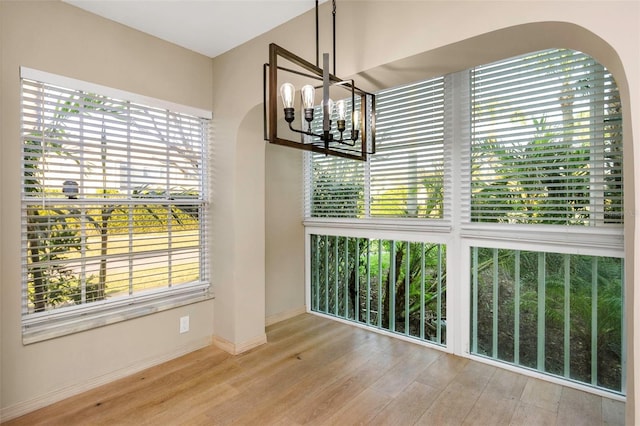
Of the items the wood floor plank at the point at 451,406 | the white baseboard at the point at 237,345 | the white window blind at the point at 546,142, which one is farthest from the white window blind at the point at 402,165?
the white baseboard at the point at 237,345

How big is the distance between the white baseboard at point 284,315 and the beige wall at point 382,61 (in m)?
0.05

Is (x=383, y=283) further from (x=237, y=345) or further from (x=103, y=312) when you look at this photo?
(x=103, y=312)

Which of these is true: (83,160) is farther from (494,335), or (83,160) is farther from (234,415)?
(494,335)

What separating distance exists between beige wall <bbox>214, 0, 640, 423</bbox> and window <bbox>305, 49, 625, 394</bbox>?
0.72 meters

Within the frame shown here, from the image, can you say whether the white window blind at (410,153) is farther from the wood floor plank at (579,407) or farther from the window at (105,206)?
the window at (105,206)

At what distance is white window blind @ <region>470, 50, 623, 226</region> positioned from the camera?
2078 mm

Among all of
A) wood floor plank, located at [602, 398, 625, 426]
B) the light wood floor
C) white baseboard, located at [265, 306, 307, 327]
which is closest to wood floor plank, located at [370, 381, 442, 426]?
the light wood floor

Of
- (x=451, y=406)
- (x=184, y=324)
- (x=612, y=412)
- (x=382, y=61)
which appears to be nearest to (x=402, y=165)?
(x=382, y=61)

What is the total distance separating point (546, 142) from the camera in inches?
89.8

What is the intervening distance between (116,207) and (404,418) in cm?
243

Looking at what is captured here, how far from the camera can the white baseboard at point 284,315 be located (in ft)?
11.6

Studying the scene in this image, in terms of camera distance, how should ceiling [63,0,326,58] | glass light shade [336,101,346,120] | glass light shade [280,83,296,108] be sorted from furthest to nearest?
1. ceiling [63,0,326,58]
2. glass light shade [336,101,346,120]
3. glass light shade [280,83,296,108]

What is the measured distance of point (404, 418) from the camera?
1964 millimetres

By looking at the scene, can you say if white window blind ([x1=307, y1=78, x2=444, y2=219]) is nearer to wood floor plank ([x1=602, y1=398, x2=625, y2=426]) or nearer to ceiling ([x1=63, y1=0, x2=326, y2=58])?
ceiling ([x1=63, y1=0, x2=326, y2=58])
